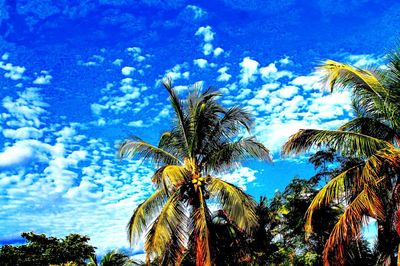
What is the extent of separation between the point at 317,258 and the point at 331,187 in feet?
25.3

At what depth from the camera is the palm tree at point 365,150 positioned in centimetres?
1156

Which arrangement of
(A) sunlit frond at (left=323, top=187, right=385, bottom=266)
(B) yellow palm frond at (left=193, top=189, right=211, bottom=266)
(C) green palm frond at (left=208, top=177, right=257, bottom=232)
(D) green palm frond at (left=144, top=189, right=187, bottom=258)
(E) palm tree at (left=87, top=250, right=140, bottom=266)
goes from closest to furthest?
(A) sunlit frond at (left=323, top=187, right=385, bottom=266)
(D) green palm frond at (left=144, top=189, right=187, bottom=258)
(B) yellow palm frond at (left=193, top=189, right=211, bottom=266)
(C) green palm frond at (left=208, top=177, right=257, bottom=232)
(E) palm tree at (left=87, top=250, right=140, bottom=266)

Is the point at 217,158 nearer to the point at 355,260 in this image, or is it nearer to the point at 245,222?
the point at 245,222

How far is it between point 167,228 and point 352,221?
20.0 feet

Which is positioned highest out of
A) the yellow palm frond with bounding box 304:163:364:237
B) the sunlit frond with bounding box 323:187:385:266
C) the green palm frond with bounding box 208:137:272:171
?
the green palm frond with bounding box 208:137:272:171

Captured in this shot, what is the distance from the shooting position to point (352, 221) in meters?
11.6

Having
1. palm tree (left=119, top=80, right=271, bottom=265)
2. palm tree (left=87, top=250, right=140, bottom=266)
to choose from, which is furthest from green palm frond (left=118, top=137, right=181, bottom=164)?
palm tree (left=87, top=250, right=140, bottom=266)

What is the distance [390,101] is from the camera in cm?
1230

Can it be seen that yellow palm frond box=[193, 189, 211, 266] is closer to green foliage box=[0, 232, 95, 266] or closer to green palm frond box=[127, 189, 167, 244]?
green palm frond box=[127, 189, 167, 244]

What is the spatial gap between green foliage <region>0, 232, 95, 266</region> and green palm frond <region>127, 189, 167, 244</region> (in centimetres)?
1622

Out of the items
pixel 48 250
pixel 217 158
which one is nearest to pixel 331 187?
pixel 217 158

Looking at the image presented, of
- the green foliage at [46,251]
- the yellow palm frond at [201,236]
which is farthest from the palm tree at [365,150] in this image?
the green foliage at [46,251]

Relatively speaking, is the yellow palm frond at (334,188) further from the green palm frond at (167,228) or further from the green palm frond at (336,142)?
the green palm frond at (167,228)

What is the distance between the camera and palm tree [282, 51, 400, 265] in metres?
11.6
